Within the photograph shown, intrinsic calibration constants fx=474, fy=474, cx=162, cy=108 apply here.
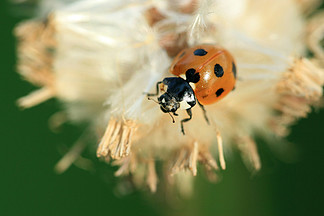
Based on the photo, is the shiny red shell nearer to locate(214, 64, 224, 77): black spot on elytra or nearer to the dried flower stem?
locate(214, 64, 224, 77): black spot on elytra

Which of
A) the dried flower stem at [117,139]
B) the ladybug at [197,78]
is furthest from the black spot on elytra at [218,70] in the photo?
the dried flower stem at [117,139]

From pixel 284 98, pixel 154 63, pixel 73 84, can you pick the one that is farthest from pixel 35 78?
pixel 284 98

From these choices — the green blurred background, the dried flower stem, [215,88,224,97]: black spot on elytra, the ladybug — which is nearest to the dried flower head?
the dried flower stem

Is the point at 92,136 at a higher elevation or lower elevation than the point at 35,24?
lower

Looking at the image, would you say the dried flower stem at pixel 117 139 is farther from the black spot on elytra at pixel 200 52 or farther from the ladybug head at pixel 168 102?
the black spot on elytra at pixel 200 52

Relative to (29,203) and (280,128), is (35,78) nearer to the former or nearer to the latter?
(29,203)
